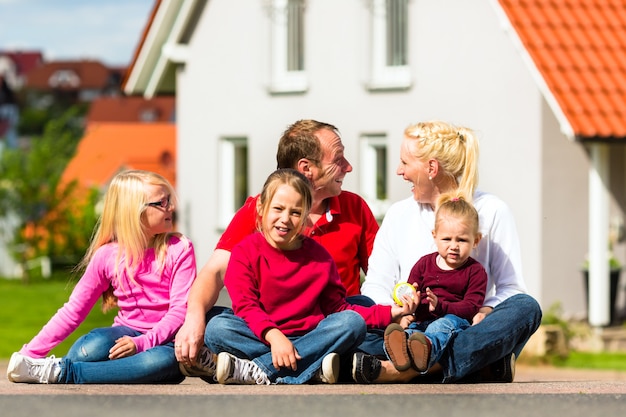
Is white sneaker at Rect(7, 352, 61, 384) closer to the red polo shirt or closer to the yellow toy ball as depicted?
the red polo shirt

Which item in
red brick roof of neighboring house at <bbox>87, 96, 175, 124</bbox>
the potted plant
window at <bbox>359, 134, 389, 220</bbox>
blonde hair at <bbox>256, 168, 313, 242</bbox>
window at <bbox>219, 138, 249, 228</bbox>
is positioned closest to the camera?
blonde hair at <bbox>256, 168, 313, 242</bbox>

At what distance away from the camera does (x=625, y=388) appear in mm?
7055

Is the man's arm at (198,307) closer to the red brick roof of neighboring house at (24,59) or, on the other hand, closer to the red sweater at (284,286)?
the red sweater at (284,286)

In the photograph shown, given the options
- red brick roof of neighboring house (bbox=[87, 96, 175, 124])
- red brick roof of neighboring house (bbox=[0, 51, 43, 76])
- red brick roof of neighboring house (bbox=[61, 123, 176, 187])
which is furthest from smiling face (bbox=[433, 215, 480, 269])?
red brick roof of neighboring house (bbox=[0, 51, 43, 76])

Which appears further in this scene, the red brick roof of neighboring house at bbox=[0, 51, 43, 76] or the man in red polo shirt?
the red brick roof of neighboring house at bbox=[0, 51, 43, 76]

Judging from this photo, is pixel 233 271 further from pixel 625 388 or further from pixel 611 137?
pixel 611 137

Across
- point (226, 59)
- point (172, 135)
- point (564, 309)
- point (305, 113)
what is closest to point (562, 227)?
point (564, 309)

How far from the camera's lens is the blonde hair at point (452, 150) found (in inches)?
295

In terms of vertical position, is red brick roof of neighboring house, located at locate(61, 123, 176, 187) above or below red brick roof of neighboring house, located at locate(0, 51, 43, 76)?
below

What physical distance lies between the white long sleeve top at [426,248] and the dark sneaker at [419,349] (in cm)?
67

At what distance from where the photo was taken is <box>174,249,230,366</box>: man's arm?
7062 mm

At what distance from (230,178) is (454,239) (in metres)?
15.1

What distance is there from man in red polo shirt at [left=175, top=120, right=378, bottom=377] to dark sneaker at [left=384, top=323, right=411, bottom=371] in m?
0.82

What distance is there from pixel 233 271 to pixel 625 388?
1854 millimetres
